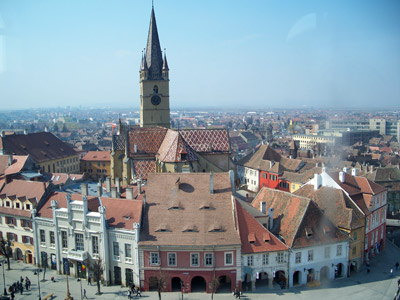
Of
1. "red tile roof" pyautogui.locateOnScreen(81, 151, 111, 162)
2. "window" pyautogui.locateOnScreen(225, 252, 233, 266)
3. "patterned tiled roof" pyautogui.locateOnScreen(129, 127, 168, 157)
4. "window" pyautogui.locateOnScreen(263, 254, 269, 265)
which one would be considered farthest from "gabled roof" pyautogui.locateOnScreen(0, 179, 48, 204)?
"red tile roof" pyautogui.locateOnScreen(81, 151, 111, 162)

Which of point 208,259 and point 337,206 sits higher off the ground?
point 337,206

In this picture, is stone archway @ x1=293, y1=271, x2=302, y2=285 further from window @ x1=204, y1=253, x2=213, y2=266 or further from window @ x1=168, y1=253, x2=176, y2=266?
window @ x1=168, y1=253, x2=176, y2=266

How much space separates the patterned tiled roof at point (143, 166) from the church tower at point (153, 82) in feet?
46.6

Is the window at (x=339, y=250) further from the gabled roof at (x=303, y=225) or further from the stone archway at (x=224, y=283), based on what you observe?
the stone archway at (x=224, y=283)

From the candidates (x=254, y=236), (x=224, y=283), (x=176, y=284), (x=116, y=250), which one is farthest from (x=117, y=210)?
(x=254, y=236)

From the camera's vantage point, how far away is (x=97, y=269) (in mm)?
35906

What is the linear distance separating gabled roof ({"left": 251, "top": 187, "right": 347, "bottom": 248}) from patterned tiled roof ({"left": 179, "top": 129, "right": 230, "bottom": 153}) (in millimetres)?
20017

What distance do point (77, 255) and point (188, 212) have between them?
11.2 m

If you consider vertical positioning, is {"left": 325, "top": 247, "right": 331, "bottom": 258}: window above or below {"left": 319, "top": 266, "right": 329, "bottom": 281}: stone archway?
above

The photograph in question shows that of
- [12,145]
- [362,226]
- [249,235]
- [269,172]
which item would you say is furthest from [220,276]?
[12,145]

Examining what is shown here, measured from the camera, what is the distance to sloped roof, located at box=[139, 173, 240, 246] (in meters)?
36.2

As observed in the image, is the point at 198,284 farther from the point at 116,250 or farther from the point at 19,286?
the point at 19,286

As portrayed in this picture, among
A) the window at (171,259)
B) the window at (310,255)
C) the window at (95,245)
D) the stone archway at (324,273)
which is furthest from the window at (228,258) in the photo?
the window at (95,245)

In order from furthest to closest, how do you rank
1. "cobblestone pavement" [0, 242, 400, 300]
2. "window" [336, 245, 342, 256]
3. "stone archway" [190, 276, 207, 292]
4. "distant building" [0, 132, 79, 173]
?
"distant building" [0, 132, 79, 173], "window" [336, 245, 342, 256], "stone archway" [190, 276, 207, 292], "cobblestone pavement" [0, 242, 400, 300]
